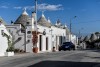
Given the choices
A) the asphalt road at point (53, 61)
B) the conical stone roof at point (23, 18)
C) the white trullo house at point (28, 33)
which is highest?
the conical stone roof at point (23, 18)

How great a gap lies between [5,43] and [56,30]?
139ft

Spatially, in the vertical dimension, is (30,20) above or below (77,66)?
above

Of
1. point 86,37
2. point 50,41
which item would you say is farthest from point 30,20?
point 86,37

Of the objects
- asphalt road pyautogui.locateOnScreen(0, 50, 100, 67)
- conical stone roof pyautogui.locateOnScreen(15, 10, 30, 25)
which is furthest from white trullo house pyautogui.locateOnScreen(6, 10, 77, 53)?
asphalt road pyautogui.locateOnScreen(0, 50, 100, 67)

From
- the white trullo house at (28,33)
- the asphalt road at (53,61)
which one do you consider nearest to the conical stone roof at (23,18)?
the white trullo house at (28,33)

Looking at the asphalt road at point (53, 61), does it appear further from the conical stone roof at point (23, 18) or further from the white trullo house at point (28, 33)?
the conical stone roof at point (23, 18)

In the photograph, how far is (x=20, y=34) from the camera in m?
56.1

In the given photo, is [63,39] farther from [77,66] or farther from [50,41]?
[77,66]

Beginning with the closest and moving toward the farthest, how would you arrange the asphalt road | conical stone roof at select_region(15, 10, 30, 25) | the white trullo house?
the asphalt road < the white trullo house < conical stone roof at select_region(15, 10, 30, 25)

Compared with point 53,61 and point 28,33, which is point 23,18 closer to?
point 28,33

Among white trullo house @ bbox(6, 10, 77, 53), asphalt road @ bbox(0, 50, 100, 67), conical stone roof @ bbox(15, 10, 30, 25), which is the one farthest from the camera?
conical stone roof @ bbox(15, 10, 30, 25)

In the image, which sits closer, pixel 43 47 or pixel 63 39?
pixel 43 47

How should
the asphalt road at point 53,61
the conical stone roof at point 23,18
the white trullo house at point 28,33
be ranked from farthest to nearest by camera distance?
the conical stone roof at point 23,18 → the white trullo house at point 28,33 → the asphalt road at point 53,61

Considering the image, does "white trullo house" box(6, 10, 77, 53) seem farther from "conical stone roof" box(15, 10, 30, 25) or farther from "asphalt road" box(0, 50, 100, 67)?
"asphalt road" box(0, 50, 100, 67)
